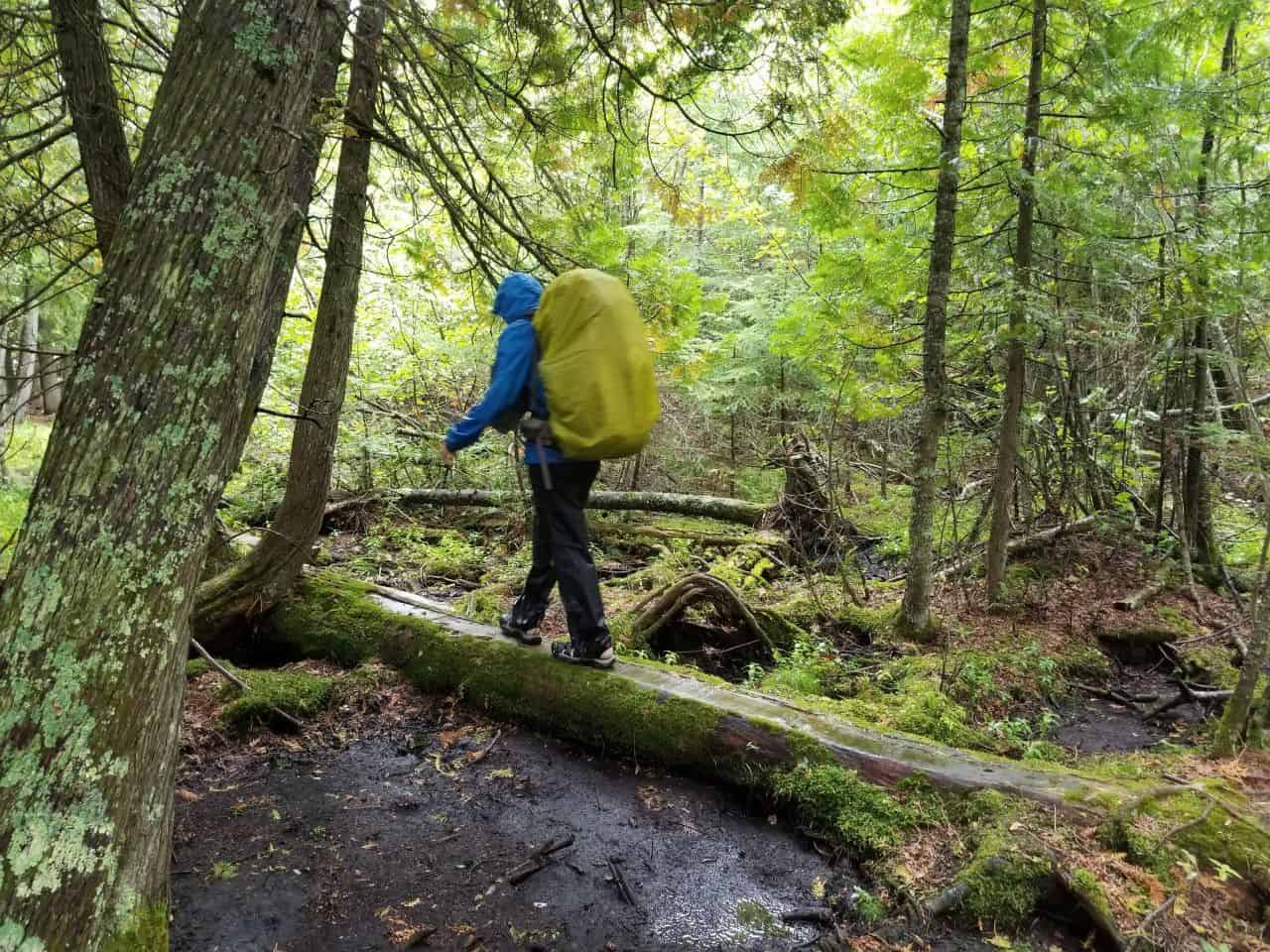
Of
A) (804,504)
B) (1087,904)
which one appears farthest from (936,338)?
(1087,904)

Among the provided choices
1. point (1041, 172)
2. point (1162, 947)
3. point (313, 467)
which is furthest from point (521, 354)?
point (1041, 172)

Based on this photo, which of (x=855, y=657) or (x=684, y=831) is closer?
(x=684, y=831)

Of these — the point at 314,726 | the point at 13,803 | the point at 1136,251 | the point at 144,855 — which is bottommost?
the point at 314,726

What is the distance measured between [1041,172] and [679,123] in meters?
7.31

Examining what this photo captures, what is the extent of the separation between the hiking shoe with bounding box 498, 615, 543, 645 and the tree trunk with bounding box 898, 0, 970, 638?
11.7 feet

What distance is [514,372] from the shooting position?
403 cm

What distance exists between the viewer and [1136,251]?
6.04 m

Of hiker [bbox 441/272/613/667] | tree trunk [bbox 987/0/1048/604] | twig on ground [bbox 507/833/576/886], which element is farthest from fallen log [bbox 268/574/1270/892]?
tree trunk [bbox 987/0/1048/604]

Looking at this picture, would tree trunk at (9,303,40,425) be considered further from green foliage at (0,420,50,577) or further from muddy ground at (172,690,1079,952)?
muddy ground at (172,690,1079,952)

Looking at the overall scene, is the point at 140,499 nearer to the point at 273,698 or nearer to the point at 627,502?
the point at 273,698

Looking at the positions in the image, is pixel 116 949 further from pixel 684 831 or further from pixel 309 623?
pixel 309 623

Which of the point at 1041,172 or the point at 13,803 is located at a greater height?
the point at 1041,172

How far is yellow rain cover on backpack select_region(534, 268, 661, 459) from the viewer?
12.2 ft

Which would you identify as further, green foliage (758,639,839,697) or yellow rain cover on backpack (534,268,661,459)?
green foliage (758,639,839,697)
